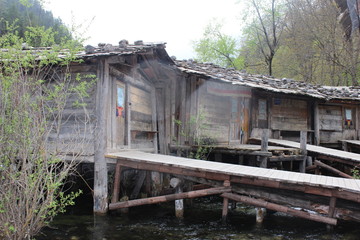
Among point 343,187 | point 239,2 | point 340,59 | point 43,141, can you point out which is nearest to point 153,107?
point 43,141

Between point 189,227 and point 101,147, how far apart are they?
2.61m

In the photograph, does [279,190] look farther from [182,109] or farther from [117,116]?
[182,109]

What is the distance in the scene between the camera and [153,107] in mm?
9633

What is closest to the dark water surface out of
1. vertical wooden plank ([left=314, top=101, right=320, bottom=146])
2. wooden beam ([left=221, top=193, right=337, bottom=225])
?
wooden beam ([left=221, top=193, right=337, bottom=225])

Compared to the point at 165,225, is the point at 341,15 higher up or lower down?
higher up

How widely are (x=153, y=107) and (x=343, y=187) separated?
6.24 metres

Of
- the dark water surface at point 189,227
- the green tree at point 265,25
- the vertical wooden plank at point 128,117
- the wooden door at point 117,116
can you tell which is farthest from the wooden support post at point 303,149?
the green tree at point 265,25

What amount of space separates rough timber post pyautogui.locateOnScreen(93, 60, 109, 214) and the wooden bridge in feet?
0.84

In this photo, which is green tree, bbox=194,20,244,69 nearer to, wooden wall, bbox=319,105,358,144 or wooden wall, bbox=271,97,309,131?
wooden wall, bbox=319,105,358,144

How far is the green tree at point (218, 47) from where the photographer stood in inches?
1008

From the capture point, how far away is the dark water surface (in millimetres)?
5379

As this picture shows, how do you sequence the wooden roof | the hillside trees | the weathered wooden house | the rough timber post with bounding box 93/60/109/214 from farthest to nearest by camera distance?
the hillside trees
the wooden roof
the weathered wooden house
the rough timber post with bounding box 93/60/109/214

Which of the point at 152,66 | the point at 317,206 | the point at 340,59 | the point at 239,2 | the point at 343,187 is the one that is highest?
the point at 239,2

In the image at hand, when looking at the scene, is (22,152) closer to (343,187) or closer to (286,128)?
(343,187)
